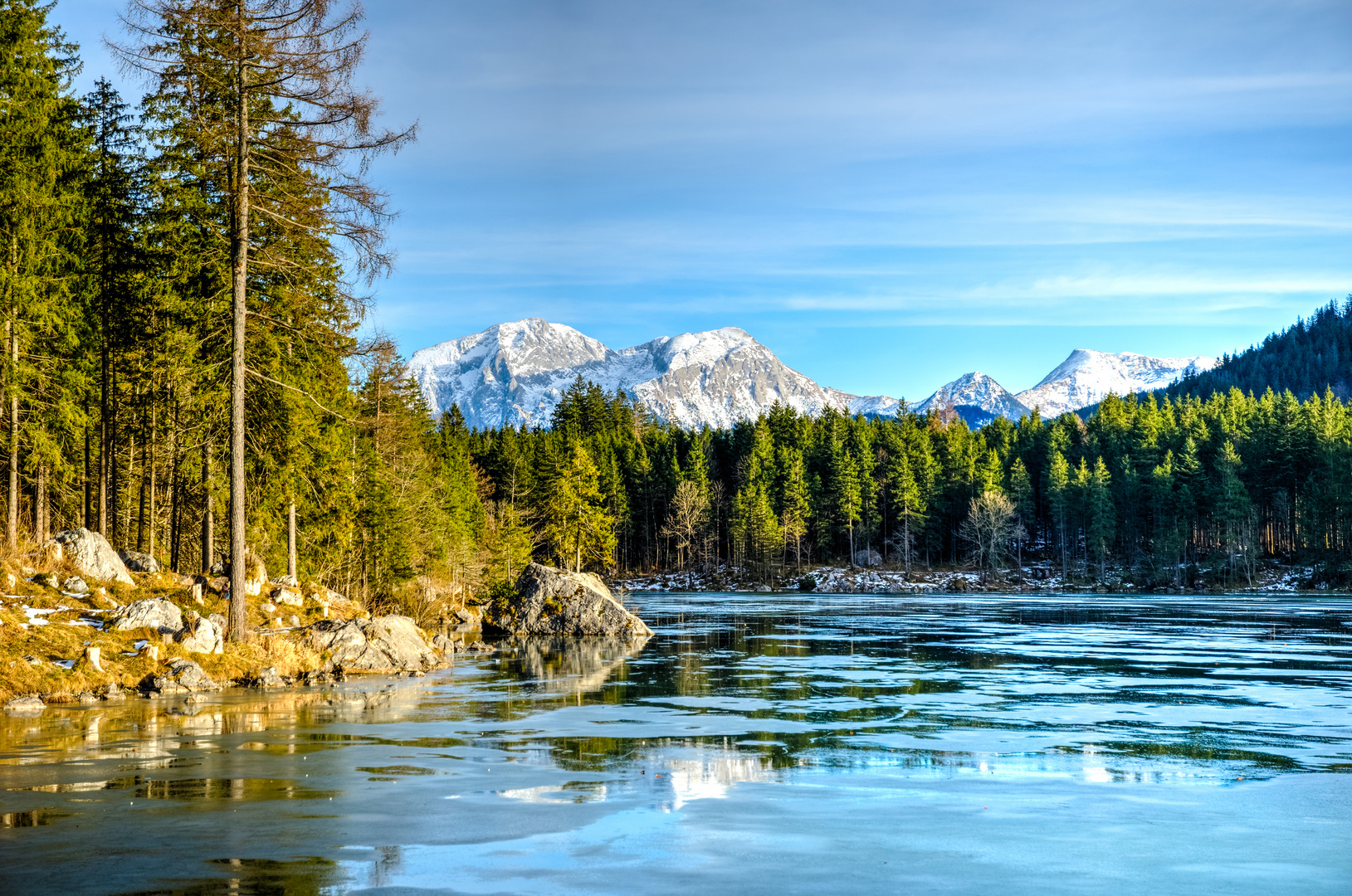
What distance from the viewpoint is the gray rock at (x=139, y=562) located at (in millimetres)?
25625

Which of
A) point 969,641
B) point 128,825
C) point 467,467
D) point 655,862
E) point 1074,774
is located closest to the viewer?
point 655,862

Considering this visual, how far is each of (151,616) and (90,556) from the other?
3.49 meters

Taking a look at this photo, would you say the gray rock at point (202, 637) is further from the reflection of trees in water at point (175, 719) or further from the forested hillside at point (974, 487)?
the forested hillside at point (974, 487)

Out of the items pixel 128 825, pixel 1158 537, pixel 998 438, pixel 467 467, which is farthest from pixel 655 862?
pixel 998 438

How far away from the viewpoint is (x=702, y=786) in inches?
460

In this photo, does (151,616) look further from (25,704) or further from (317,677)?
(25,704)

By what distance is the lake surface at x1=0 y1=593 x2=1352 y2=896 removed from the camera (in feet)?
26.9

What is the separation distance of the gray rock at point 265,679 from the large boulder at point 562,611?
731 inches

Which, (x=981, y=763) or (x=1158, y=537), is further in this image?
(x=1158, y=537)

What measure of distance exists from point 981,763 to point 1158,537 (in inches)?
3786

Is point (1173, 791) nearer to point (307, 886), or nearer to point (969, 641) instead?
point (307, 886)

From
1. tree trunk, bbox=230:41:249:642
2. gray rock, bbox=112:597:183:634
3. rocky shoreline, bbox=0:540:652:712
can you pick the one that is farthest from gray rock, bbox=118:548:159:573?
tree trunk, bbox=230:41:249:642

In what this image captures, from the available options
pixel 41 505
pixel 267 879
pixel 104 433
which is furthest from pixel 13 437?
pixel 267 879

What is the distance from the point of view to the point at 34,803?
1030 centimetres
